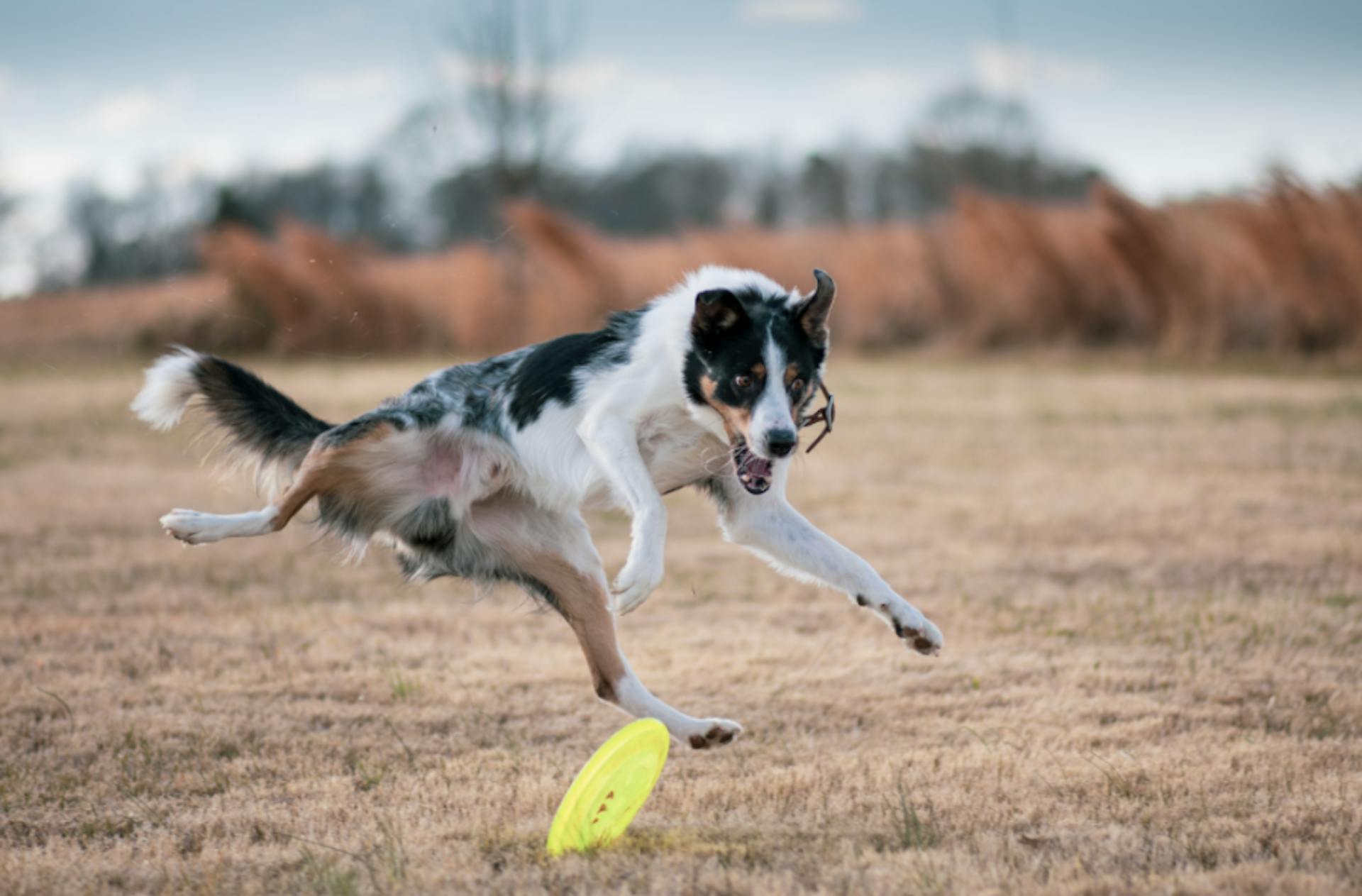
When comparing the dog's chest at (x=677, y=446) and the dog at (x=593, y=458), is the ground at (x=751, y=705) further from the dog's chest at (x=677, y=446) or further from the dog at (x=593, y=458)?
the dog's chest at (x=677, y=446)

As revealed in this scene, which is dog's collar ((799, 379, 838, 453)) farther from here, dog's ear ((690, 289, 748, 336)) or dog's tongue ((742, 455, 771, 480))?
dog's ear ((690, 289, 748, 336))

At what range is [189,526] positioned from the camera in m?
4.62

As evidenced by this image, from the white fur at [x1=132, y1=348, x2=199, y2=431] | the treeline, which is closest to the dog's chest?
the white fur at [x1=132, y1=348, x2=199, y2=431]

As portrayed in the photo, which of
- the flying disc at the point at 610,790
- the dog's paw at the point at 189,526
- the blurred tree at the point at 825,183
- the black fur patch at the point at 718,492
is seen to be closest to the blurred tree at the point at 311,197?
the blurred tree at the point at 825,183

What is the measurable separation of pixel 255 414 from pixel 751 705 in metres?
2.11

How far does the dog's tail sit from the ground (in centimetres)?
39

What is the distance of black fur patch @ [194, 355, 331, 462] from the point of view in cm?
488

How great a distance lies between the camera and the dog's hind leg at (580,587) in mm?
4066

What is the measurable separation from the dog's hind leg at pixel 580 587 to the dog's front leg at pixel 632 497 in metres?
0.22

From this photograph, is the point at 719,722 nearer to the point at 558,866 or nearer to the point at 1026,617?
the point at 558,866

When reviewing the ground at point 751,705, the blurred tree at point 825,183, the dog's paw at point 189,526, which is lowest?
the ground at point 751,705

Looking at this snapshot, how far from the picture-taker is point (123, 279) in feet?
74.6

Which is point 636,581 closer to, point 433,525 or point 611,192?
point 433,525

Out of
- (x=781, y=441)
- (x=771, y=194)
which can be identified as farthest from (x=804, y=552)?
(x=771, y=194)
